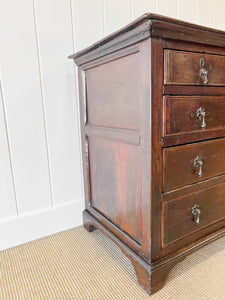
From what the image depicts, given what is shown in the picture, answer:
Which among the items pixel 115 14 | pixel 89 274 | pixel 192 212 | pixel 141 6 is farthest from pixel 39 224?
pixel 141 6

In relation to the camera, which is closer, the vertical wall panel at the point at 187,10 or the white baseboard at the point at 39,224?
the white baseboard at the point at 39,224

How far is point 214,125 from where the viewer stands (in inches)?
34.1

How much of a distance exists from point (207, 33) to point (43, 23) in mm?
754

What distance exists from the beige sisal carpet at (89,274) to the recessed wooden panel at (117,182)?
18 centimetres

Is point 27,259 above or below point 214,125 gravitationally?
below

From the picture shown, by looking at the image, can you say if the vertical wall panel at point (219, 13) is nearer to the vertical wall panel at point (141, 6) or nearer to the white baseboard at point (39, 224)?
the vertical wall panel at point (141, 6)

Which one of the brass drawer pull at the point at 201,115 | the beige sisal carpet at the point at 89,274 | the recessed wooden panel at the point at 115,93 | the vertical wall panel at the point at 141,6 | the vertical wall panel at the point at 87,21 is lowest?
the beige sisal carpet at the point at 89,274

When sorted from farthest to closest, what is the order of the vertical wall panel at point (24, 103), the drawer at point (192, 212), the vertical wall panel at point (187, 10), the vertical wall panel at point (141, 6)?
the vertical wall panel at point (187, 10)
the vertical wall panel at point (141, 6)
the vertical wall panel at point (24, 103)
the drawer at point (192, 212)

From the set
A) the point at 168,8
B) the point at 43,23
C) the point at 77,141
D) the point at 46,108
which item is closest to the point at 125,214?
the point at 77,141

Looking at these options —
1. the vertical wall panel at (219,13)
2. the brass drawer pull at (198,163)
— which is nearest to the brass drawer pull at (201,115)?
the brass drawer pull at (198,163)

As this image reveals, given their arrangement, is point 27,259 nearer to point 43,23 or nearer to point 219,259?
point 219,259

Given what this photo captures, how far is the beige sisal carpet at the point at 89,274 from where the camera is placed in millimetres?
832

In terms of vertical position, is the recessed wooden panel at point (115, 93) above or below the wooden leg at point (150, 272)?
above

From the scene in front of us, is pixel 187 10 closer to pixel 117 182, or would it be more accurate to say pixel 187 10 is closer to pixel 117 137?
pixel 117 137
